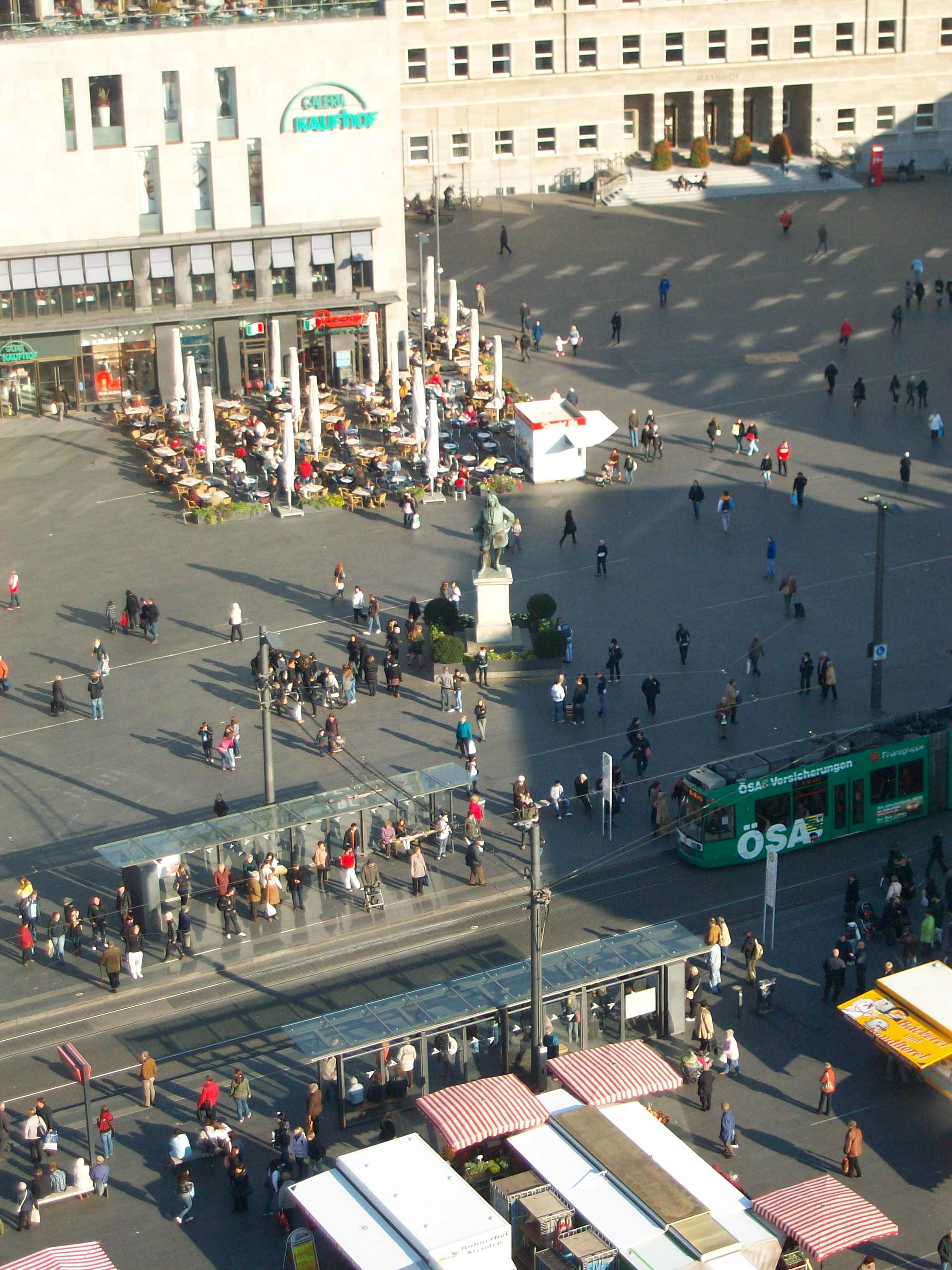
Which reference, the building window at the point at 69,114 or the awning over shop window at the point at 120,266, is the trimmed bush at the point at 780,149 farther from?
the building window at the point at 69,114

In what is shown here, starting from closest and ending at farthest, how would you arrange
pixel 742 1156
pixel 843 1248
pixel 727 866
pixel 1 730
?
1. pixel 843 1248
2. pixel 742 1156
3. pixel 727 866
4. pixel 1 730

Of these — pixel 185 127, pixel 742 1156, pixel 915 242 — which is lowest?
pixel 742 1156

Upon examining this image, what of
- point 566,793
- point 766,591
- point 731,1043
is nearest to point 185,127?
point 766,591

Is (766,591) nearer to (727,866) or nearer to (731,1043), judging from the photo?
(727,866)

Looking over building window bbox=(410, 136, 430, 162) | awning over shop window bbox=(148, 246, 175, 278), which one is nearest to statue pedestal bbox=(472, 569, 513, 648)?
awning over shop window bbox=(148, 246, 175, 278)

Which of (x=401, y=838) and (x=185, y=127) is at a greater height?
(x=185, y=127)

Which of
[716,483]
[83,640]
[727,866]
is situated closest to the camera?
[727,866]
